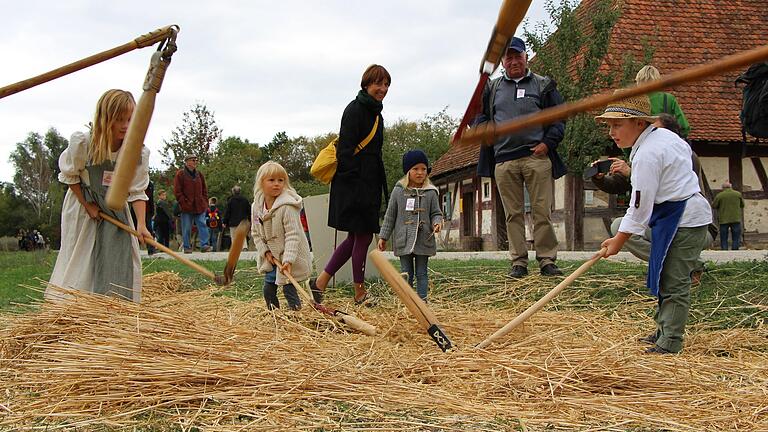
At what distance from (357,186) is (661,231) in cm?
274

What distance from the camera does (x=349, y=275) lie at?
7.63 meters

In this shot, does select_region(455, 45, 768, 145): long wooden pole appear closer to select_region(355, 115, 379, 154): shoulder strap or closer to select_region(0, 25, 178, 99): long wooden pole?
select_region(0, 25, 178, 99): long wooden pole

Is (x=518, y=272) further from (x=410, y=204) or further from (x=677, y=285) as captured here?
(x=677, y=285)

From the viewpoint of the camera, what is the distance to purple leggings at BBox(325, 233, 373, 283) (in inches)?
250

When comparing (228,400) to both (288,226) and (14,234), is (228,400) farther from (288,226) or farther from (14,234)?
(14,234)

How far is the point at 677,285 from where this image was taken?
421cm

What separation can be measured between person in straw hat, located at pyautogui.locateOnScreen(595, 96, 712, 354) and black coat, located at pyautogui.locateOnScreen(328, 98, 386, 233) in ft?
8.11

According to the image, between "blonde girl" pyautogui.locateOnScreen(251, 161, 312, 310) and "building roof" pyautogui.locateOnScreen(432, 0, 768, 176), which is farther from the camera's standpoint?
"building roof" pyautogui.locateOnScreen(432, 0, 768, 176)

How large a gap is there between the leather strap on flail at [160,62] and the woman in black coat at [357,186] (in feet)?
9.90

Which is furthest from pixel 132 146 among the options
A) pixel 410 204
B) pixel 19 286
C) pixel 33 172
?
pixel 33 172

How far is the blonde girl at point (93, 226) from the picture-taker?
16.6 ft

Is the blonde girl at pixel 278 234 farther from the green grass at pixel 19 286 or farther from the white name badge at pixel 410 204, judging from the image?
the green grass at pixel 19 286

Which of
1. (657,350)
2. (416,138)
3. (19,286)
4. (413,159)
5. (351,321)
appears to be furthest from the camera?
(416,138)

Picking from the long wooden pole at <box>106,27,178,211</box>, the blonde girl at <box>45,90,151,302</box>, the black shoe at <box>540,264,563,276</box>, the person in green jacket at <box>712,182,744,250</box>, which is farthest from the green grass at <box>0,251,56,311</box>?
the person in green jacket at <box>712,182,744,250</box>
